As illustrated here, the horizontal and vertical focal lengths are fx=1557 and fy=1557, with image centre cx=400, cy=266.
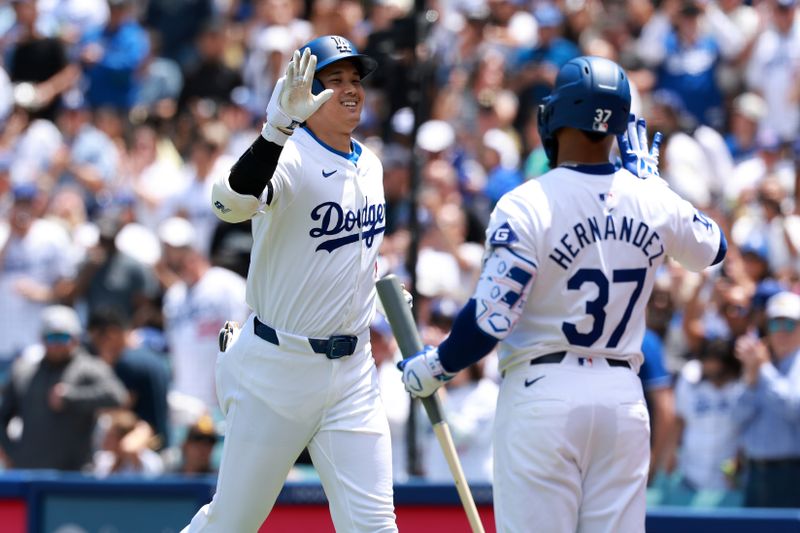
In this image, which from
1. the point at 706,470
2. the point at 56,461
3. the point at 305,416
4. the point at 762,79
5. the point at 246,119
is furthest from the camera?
the point at 246,119

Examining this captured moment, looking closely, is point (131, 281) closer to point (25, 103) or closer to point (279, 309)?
point (25, 103)

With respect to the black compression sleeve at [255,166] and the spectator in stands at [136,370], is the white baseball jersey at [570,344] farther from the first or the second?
the spectator in stands at [136,370]

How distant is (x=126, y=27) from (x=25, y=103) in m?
1.38

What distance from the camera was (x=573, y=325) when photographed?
18.5ft

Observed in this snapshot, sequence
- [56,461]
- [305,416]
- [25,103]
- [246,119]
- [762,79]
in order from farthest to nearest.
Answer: [25,103]
[246,119]
[762,79]
[56,461]
[305,416]

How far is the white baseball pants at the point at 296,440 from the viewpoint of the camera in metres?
6.12

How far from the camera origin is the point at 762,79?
13023 mm

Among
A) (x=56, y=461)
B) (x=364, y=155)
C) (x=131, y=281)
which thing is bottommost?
(x=56, y=461)

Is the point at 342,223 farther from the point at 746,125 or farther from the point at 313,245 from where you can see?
the point at 746,125

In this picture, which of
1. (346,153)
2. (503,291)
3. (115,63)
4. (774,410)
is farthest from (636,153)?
(115,63)

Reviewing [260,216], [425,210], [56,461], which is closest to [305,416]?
[260,216]

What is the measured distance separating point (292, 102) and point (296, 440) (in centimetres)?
137

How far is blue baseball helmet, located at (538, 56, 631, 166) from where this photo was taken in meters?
5.76

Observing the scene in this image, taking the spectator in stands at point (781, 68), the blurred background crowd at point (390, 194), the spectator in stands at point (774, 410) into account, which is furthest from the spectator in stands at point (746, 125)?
the spectator in stands at point (774, 410)
